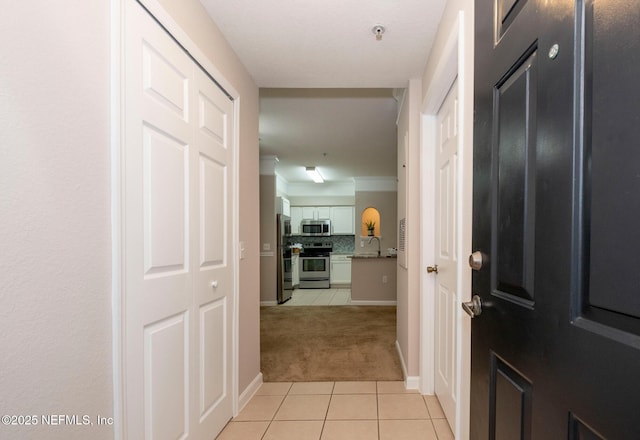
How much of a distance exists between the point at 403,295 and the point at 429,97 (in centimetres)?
164

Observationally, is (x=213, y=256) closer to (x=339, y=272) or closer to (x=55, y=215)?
(x=55, y=215)

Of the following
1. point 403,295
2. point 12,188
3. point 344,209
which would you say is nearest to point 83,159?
point 12,188

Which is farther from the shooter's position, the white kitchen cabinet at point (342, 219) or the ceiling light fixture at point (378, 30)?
the white kitchen cabinet at point (342, 219)

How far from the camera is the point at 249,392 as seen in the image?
2418 millimetres

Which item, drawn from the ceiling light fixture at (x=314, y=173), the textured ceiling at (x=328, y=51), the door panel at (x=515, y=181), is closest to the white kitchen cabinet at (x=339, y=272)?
the ceiling light fixture at (x=314, y=173)

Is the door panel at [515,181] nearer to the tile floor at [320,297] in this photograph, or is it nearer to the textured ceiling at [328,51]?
the textured ceiling at [328,51]

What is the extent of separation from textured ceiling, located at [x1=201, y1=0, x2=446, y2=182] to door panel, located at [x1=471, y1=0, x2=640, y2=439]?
102cm

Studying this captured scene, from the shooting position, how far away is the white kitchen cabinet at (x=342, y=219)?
870cm

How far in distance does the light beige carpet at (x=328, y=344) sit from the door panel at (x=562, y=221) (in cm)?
214

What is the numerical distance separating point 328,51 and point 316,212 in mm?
6640

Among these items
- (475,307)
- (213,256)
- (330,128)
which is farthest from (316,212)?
(475,307)

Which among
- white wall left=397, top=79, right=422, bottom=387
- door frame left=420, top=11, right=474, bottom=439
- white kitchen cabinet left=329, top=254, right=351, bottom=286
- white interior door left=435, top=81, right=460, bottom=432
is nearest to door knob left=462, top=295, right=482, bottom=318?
door frame left=420, top=11, right=474, bottom=439

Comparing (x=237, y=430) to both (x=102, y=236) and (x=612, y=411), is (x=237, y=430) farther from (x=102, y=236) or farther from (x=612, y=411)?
(x=612, y=411)

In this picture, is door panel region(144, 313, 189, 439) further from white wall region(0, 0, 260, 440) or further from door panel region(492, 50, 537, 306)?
door panel region(492, 50, 537, 306)
